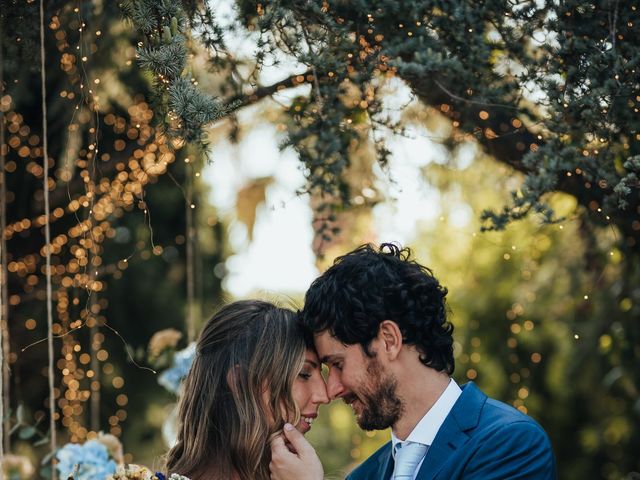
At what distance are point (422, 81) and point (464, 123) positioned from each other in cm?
32

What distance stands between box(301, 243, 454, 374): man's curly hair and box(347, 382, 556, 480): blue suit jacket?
21 centimetres

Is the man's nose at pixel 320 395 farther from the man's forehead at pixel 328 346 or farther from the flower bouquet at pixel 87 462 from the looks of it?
the flower bouquet at pixel 87 462

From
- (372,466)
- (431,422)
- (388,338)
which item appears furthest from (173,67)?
(372,466)

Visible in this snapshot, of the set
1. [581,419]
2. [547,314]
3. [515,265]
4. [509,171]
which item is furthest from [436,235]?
[509,171]

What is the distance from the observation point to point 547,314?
25.9 feet

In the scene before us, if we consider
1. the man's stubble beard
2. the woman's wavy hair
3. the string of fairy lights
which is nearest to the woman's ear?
the woman's wavy hair

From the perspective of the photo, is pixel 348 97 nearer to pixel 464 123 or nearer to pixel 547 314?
pixel 464 123

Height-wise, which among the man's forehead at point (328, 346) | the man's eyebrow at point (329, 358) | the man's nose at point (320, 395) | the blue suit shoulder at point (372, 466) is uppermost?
the man's forehead at point (328, 346)

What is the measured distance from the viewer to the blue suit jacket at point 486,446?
2.51 m

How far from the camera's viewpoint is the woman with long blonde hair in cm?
285

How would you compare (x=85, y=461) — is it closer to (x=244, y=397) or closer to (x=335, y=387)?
(x=244, y=397)

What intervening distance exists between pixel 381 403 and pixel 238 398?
1.46 ft

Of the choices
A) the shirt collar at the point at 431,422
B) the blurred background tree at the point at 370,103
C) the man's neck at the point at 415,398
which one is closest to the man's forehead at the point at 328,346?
the man's neck at the point at 415,398

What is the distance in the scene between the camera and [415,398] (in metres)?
2.80
